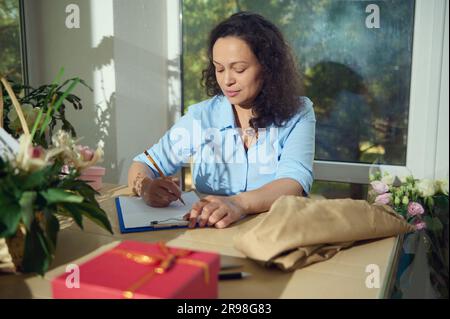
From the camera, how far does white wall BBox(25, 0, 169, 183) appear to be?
6.03ft

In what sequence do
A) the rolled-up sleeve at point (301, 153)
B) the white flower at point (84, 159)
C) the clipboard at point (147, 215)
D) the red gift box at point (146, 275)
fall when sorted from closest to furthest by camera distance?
1. the red gift box at point (146, 275)
2. the white flower at point (84, 159)
3. the clipboard at point (147, 215)
4. the rolled-up sleeve at point (301, 153)

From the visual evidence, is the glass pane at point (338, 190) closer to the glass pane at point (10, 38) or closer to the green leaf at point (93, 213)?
the green leaf at point (93, 213)

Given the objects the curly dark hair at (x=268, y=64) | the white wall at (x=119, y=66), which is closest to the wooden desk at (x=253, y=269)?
the curly dark hair at (x=268, y=64)

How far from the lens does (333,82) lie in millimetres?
1756

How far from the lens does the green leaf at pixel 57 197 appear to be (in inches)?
29.0

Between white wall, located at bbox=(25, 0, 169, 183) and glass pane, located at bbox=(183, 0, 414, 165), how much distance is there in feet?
1.23

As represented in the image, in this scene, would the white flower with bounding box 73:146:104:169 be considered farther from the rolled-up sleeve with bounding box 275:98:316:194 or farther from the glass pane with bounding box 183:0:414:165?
the glass pane with bounding box 183:0:414:165

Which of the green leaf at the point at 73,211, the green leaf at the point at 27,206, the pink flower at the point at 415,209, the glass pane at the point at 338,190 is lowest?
the glass pane at the point at 338,190

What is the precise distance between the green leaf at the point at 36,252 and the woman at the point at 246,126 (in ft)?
1.62

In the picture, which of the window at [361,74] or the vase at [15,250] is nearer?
the vase at [15,250]

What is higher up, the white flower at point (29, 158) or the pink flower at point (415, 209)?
the white flower at point (29, 158)
